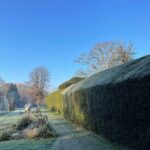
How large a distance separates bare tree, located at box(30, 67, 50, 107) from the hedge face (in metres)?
54.6

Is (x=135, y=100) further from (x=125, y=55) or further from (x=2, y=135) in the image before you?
(x=125, y=55)

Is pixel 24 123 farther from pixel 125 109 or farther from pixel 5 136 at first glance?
pixel 125 109

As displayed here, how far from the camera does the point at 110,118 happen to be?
974 cm

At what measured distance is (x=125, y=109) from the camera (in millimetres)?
8258

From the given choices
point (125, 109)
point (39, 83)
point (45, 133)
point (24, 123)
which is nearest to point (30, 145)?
point (45, 133)

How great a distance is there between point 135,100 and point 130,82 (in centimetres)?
50

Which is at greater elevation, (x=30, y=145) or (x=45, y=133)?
(x=45, y=133)

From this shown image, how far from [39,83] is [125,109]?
6066 centimetres

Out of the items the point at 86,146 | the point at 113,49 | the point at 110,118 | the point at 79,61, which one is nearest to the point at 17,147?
the point at 86,146

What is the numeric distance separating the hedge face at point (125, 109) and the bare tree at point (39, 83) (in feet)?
179

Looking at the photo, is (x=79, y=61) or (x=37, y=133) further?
(x=79, y=61)

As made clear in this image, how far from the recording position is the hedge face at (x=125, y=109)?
7.09 meters

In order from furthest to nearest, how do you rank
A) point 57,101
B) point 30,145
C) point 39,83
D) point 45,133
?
point 39,83 → point 57,101 → point 45,133 → point 30,145

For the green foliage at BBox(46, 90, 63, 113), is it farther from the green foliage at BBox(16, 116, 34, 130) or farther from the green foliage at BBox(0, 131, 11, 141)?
the green foliage at BBox(0, 131, 11, 141)
